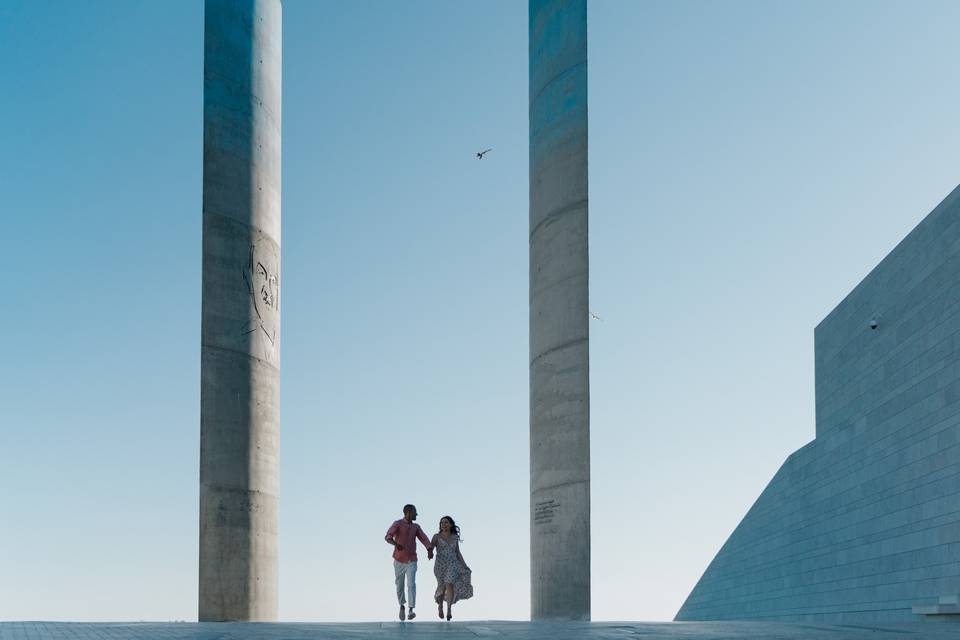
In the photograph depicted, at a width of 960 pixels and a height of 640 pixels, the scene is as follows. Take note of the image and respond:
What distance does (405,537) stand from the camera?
13664 millimetres

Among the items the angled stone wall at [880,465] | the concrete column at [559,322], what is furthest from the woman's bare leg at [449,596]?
the angled stone wall at [880,465]

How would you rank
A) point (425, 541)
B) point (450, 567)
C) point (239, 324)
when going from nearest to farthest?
point (450, 567) → point (425, 541) → point (239, 324)

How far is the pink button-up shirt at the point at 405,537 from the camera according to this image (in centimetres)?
1366

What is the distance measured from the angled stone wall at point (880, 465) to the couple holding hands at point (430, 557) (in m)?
12.8

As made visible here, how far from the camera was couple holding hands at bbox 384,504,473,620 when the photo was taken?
13648 mm

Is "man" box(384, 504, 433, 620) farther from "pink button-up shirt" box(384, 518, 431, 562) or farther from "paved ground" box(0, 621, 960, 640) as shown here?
"paved ground" box(0, 621, 960, 640)

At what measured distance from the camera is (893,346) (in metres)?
26.6

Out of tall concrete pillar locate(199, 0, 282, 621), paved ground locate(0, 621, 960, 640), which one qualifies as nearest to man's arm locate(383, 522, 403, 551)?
paved ground locate(0, 621, 960, 640)

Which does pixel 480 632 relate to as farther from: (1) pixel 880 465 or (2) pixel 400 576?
(1) pixel 880 465

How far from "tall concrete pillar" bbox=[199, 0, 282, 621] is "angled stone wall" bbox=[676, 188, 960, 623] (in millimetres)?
13254

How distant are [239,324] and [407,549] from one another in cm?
603

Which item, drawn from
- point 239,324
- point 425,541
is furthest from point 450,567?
point 239,324

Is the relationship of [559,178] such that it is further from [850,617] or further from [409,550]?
[850,617]

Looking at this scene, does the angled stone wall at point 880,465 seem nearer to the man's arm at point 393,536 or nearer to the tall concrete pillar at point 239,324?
the tall concrete pillar at point 239,324
